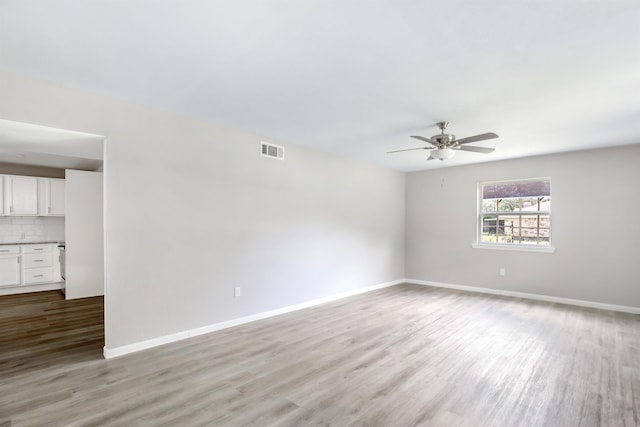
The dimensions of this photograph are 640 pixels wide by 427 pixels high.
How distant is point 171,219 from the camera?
343 cm

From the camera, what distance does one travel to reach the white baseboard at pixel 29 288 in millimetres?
5578

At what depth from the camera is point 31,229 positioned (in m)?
6.07

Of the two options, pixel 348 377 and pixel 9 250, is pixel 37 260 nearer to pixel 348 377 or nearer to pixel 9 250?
pixel 9 250

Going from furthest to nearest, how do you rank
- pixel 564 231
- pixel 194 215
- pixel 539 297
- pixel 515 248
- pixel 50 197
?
pixel 50 197 < pixel 515 248 < pixel 539 297 < pixel 564 231 < pixel 194 215

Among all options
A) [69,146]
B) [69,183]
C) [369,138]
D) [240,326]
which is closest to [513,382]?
[240,326]

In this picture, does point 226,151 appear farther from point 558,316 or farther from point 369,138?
point 558,316

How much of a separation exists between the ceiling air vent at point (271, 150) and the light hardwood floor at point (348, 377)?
2.27m

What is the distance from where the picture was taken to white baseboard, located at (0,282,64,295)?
558 centimetres

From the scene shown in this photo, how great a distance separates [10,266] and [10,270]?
70 millimetres

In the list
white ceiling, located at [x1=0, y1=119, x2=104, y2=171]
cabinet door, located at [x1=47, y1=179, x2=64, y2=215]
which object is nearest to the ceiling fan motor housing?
white ceiling, located at [x1=0, y1=119, x2=104, y2=171]

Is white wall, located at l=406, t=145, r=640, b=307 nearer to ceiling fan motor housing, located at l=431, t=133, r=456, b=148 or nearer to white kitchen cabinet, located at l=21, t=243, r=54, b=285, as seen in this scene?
ceiling fan motor housing, located at l=431, t=133, r=456, b=148

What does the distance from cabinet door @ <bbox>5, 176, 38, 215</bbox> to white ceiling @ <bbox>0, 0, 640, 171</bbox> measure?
4392mm

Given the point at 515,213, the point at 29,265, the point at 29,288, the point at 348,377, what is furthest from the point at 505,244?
the point at 29,288

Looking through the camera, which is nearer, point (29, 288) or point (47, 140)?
point (47, 140)
